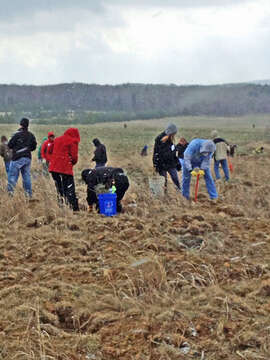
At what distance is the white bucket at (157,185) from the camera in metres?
9.15

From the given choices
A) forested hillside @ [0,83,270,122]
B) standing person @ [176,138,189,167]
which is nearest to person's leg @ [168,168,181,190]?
standing person @ [176,138,189,167]

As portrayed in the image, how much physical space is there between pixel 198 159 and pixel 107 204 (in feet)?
6.89

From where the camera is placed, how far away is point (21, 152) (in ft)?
30.6

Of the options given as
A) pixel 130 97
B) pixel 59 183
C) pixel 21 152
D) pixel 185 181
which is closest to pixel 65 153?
pixel 59 183

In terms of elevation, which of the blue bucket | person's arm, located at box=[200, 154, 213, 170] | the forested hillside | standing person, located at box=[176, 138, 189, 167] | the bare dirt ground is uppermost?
the forested hillside

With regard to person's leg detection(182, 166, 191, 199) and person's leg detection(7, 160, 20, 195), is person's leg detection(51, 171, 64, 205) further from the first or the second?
person's leg detection(182, 166, 191, 199)

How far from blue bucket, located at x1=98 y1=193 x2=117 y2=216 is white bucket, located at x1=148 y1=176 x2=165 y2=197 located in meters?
1.32

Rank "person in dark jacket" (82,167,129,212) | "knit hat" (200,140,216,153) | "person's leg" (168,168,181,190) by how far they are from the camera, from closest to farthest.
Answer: "person in dark jacket" (82,167,129,212), "knit hat" (200,140,216,153), "person's leg" (168,168,181,190)

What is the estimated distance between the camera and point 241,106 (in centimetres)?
10962

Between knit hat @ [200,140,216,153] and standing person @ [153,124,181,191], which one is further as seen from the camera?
standing person @ [153,124,181,191]

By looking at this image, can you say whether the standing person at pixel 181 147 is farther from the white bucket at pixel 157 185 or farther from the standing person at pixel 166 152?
the white bucket at pixel 157 185

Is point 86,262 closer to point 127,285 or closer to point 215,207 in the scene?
point 127,285

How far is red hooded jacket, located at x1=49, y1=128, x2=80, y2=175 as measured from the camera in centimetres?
819

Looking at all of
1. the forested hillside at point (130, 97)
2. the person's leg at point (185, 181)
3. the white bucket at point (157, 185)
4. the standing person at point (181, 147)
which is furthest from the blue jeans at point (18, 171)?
the forested hillside at point (130, 97)
